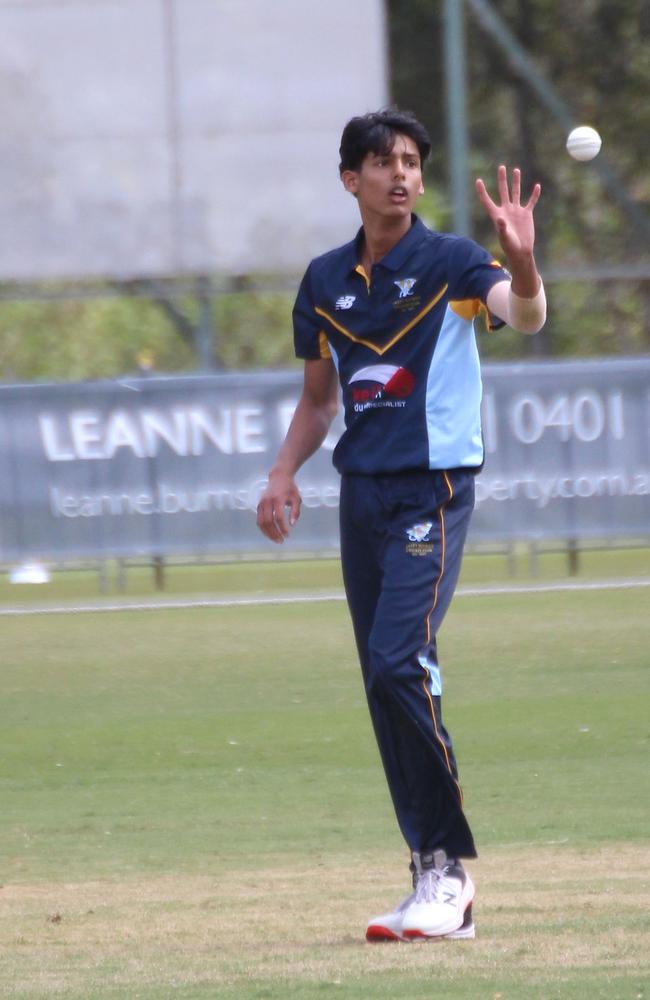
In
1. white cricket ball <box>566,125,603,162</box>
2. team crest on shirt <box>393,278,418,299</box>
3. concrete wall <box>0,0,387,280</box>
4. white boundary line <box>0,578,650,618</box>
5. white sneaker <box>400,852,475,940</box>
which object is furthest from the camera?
concrete wall <box>0,0,387,280</box>

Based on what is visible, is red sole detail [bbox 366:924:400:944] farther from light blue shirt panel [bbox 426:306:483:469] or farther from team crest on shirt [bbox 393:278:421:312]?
team crest on shirt [bbox 393:278:421:312]

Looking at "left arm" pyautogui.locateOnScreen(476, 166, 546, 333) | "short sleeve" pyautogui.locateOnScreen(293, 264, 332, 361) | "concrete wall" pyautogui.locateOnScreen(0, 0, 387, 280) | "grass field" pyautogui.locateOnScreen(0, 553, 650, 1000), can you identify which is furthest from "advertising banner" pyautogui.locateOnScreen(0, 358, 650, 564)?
"left arm" pyautogui.locateOnScreen(476, 166, 546, 333)

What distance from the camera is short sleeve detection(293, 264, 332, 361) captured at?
16.8 feet

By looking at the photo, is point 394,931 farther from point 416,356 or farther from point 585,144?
point 585,144

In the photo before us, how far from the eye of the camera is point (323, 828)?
21.6 ft

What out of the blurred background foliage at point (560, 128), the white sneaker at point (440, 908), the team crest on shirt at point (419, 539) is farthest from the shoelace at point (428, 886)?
the blurred background foliage at point (560, 128)

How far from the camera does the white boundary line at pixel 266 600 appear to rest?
1388 centimetres

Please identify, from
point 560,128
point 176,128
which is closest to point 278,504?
point 176,128

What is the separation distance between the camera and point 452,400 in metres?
4.87

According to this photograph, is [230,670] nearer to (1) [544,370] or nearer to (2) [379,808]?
(2) [379,808]

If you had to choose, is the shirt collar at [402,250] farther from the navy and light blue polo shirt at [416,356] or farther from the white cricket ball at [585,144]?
the white cricket ball at [585,144]

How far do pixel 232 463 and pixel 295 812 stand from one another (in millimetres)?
7918

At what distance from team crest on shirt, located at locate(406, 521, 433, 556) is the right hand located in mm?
478

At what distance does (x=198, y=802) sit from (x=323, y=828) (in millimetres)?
795
